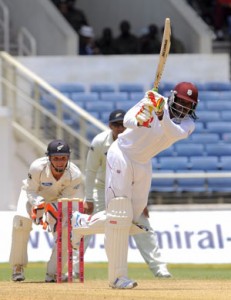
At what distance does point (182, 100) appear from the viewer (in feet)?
37.1

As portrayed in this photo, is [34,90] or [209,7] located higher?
[209,7]

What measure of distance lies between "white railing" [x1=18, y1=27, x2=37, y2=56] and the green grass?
732 cm

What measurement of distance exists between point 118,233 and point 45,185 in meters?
1.84

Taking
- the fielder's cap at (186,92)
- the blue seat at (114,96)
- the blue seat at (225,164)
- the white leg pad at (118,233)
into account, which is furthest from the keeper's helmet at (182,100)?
the blue seat at (114,96)

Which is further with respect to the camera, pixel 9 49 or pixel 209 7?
pixel 209 7

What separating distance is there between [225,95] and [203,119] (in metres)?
0.91

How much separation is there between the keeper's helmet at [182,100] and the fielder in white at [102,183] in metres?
2.36

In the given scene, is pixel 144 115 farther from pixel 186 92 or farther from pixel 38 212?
pixel 38 212

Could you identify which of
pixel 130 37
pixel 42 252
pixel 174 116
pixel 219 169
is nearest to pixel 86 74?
pixel 130 37

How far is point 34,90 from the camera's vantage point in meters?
20.7

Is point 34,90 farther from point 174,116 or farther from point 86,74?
point 174,116

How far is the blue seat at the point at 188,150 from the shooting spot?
70.7 ft

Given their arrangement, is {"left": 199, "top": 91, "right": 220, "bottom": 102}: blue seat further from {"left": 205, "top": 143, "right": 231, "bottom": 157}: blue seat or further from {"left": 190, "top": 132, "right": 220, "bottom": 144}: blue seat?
{"left": 205, "top": 143, "right": 231, "bottom": 157}: blue seat

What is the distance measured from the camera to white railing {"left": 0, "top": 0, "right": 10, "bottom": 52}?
23297 mm
